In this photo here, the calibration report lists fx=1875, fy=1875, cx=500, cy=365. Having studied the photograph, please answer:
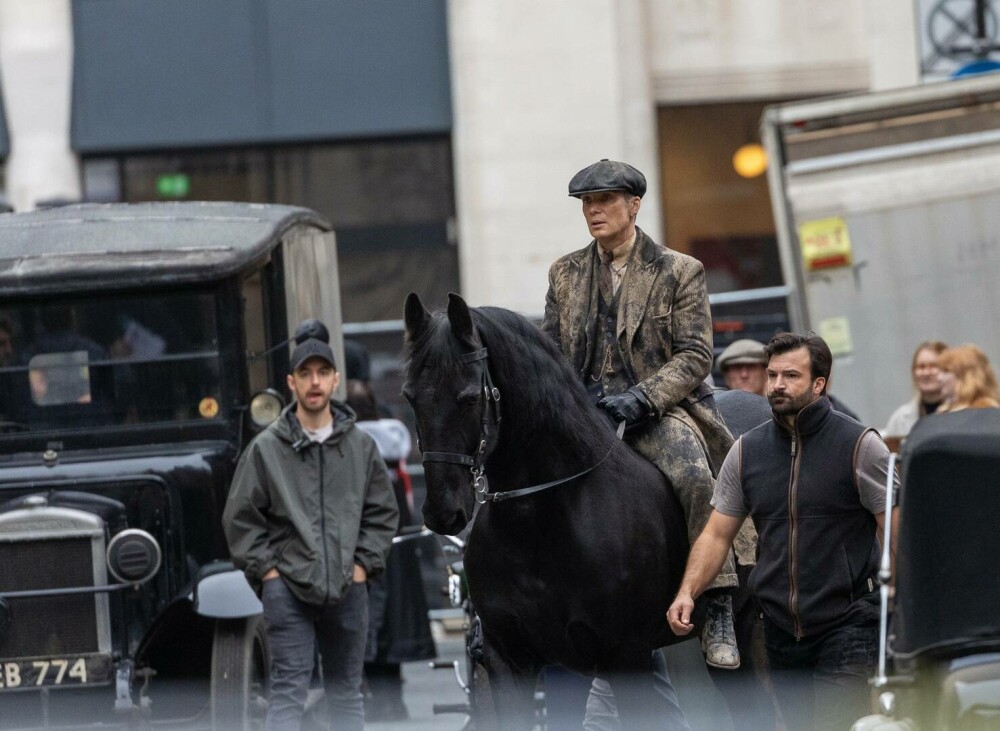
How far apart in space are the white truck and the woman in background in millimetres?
578

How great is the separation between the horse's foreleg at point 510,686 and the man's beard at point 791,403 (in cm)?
129

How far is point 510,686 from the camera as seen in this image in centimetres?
664

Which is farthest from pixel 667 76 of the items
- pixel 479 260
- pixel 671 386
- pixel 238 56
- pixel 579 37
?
pixel 671 386

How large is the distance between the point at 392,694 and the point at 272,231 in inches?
137

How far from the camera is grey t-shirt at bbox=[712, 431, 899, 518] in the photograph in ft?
22.1

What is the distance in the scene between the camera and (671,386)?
700cm

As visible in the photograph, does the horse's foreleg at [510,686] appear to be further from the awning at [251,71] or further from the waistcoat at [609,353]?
the awning at [251,71]

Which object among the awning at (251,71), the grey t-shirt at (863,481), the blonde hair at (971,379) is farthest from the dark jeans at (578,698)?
the awning at (251,71)

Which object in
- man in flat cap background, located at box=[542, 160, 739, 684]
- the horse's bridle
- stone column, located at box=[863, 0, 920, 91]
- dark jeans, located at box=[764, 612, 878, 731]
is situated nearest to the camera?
the horse's bridle

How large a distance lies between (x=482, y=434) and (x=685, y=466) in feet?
3.56

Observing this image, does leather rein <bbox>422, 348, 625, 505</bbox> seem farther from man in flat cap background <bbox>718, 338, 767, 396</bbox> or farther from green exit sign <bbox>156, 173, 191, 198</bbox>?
green exit sign <bbox>156, 173, 191, 198</bbox>

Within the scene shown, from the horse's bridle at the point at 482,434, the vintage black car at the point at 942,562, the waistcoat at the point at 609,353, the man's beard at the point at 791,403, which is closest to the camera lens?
the vintage black car at the point at 942,562

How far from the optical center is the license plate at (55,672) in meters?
9.28

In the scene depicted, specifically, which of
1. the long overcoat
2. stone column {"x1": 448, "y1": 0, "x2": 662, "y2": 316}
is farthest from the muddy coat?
stone column {"x1": 448, "y1": 0, "x2": 662, "y2": 316}
